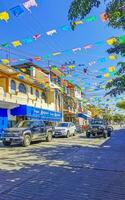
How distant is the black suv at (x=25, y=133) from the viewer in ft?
81.7

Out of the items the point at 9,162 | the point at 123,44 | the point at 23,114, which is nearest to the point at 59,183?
the point at 9,162

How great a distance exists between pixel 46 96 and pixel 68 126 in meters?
11.0

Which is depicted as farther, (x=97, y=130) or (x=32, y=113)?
(x=32, y=113)

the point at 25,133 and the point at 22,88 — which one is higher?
the point at 22,88

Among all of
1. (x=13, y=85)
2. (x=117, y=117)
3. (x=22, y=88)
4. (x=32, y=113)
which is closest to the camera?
(x=13, y=85)

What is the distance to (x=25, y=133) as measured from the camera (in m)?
25.3

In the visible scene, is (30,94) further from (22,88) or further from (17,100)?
(17,100)

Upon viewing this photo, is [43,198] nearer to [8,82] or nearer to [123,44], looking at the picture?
[123,44]

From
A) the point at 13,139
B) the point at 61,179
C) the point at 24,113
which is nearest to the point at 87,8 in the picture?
the point at 61,179

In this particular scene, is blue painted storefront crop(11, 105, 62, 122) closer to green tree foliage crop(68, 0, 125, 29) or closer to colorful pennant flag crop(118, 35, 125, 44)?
colorful pennant flag crop(118, 35, 125, 44)

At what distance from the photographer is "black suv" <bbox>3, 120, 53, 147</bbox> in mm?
24906

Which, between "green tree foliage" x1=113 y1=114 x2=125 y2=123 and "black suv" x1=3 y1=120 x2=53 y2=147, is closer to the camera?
"black suv" x1=3 y1=120 x2=53 y2=147

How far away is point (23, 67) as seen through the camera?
150ft

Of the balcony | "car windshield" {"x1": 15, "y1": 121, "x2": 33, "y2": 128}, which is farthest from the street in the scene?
the balcony
